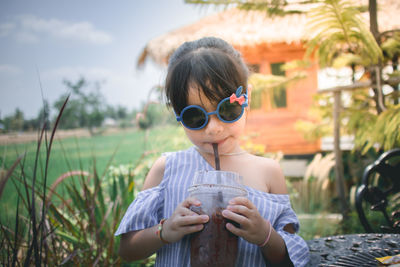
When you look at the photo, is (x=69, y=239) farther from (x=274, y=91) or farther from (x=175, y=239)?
(x=274, y=91)

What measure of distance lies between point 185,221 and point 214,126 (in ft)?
1.26

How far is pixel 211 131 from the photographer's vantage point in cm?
111

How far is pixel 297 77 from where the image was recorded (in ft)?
13.8

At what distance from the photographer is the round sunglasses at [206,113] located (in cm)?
111

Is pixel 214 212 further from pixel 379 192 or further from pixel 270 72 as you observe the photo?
pixel 270 72

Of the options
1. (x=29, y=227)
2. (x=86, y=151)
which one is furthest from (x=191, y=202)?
(x=86, y=151)

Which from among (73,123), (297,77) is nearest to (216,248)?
(73,123)

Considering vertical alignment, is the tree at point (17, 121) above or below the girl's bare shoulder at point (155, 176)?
above

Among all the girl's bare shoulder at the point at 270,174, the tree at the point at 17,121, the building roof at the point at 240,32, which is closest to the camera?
the girl's bare shoulder at the point at 270,174

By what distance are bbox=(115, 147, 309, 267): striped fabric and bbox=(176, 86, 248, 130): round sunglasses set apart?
22cm

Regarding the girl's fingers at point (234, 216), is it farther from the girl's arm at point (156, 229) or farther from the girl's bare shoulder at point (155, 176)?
the girl's bare shoulder at point (155, 176)

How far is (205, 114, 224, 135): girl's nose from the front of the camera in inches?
43.6

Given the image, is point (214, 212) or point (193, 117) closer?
point (214, 212)

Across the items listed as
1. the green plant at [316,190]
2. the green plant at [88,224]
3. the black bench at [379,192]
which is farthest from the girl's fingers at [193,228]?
the green plant at [316,190]
